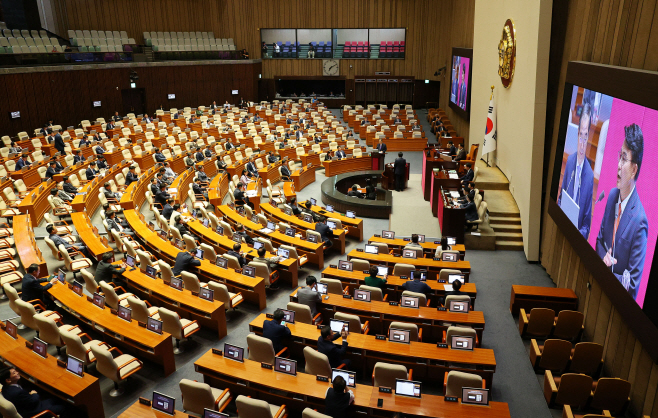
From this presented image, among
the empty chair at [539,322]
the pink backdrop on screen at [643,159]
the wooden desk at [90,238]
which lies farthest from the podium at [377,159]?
the pink backdrop on screen at [643,159]

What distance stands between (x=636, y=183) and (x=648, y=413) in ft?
8.64

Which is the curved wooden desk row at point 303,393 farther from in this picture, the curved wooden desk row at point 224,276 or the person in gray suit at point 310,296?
the curved wooden desk row at point 224,276

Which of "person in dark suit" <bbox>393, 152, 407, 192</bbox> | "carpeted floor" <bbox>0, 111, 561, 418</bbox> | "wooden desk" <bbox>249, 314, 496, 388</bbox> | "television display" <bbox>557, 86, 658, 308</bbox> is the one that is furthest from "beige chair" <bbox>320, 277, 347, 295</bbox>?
"person in dark suit" <bbox>393, 152, 407, 192</bbox>

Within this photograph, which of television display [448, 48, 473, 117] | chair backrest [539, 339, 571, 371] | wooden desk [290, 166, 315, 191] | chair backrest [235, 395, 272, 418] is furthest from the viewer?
television display [448, 48, 473, 117]

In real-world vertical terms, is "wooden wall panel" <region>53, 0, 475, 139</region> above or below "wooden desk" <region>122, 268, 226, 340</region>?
above

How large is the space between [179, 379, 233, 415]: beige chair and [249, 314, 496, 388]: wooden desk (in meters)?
1.47

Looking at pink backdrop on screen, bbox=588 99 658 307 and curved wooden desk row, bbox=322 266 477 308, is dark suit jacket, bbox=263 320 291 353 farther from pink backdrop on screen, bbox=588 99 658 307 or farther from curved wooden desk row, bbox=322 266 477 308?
pink backdrop on screen, bbox=588 99 658 307

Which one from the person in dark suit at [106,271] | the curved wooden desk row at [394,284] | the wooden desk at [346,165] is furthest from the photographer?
the wooden desk at [346,165]

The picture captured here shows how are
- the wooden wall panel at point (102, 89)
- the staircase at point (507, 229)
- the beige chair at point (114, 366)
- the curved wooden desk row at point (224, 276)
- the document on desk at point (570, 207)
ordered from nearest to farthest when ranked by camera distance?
the beige chair at point (114, 366), the document on desk at point (570, 207), the curved wooden desk row at point (224, 276), the staircase at point (507, 229), the wooden wall panel at point (102, 89)

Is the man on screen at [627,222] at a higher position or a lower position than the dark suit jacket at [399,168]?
higher

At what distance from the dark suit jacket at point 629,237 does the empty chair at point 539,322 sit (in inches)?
55.0

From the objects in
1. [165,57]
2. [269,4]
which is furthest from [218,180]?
[269,4]

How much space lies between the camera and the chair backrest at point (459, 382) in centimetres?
532

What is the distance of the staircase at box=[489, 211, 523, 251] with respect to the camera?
36.7 ft
